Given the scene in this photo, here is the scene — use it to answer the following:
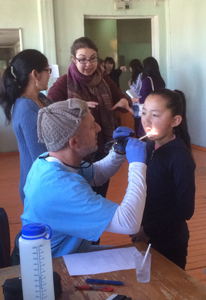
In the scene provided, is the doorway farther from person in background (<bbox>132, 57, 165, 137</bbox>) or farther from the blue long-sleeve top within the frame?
the blue long-sleeve top

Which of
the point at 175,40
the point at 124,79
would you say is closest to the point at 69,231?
the point at 175,40

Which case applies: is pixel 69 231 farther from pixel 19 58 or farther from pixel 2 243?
pixel 19 58

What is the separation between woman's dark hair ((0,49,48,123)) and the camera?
7.29 feet

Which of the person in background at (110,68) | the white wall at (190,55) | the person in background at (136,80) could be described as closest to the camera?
the person in background at (136,80)

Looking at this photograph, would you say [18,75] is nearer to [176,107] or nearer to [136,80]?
[176,107]

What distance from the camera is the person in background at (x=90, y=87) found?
265 cm

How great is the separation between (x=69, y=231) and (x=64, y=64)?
6.30m

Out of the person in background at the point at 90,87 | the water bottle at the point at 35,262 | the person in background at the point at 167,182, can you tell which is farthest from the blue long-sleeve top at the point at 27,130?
the water bottle at the point at 35,262

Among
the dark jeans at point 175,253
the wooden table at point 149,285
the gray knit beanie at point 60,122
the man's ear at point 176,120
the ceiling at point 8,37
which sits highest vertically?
the ceiling at point 8,37

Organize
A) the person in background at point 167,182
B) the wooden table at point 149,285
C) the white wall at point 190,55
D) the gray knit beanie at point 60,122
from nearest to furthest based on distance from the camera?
the wooden table at point 149,285
the gray knit beanie at point 60,122
the person in background at point 167,182
the white wall at point 190,55

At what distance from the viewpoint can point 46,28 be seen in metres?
6.97

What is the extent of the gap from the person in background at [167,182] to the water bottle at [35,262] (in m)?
0.92

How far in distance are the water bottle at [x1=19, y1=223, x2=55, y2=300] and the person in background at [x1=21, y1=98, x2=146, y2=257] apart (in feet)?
1.05

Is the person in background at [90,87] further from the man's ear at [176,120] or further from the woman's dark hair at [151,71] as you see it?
the woman's dark hair at [151,71]
